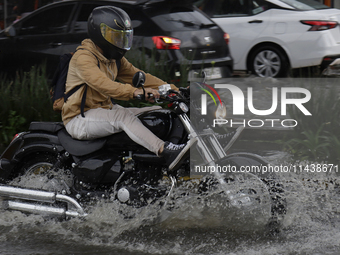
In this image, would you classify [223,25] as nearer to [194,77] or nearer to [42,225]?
[194,77]

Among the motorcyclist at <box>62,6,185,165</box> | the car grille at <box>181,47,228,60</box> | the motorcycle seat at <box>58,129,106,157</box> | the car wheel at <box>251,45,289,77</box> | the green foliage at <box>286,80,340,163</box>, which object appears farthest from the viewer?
the car wheel at <box>251,45,289,77</box>

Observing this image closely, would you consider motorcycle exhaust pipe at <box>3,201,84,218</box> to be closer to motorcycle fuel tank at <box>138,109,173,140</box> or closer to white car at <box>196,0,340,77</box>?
motorcycle fuel tank at <box>138,109,173,140</box>

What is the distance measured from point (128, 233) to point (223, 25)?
6.73 meters

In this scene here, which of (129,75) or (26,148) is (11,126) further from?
(129,75)

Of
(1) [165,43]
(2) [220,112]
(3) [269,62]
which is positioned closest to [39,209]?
(2) [220,112]

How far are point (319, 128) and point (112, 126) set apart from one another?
2.51 meters

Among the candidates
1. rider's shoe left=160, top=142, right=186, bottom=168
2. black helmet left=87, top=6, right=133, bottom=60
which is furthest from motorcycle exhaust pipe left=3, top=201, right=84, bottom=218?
black helmet left=87, top=6, right=133, bottom=60

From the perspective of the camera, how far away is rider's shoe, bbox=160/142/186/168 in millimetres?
3754

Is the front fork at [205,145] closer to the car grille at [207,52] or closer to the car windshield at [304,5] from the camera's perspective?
the car grille at [207,52]

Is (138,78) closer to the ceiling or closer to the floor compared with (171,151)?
closer to the ceiling

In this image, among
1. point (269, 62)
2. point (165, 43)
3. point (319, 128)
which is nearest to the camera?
point (319, 128)

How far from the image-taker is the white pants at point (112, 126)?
12.7ft

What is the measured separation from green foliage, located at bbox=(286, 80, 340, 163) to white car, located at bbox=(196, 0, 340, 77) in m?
3.66

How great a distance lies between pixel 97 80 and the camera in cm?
390
